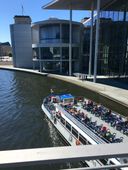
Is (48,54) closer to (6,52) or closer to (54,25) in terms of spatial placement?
(54,25)

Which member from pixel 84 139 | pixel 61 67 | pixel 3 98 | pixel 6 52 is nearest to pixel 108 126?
pixel 84 139

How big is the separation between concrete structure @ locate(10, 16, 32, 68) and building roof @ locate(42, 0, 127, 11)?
827 inches

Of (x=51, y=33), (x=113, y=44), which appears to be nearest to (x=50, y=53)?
(x=51, y=33)

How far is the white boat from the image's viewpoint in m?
15.5

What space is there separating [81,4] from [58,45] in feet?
39.0

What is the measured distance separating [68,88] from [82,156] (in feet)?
121

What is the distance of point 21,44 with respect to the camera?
7025 cm

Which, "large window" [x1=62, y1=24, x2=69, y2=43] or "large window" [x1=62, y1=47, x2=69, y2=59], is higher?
"large window" [x1=62, y1=24, x2=69, y2=43]

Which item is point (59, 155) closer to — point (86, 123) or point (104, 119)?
point (86, 123)

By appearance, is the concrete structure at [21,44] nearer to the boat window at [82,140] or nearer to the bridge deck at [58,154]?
the boat window at [82,140]

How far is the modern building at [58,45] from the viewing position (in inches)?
2215

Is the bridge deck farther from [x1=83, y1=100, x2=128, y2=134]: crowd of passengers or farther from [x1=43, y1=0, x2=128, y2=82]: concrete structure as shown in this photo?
[x1=43, y1=0, x2=128, y2=82]: concrete structure

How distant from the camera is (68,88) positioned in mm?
38969

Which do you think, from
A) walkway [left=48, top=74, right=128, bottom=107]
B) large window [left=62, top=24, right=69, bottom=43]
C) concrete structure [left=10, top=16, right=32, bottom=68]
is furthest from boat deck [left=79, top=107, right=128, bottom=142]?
concrete structure [left=10, top=16, right=32, bottom=68]
